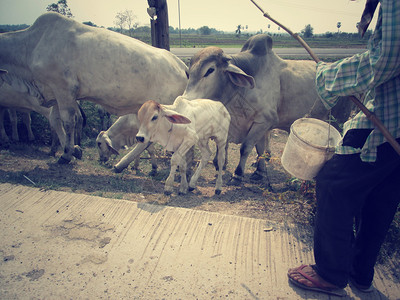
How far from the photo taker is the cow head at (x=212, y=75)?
13.9 ft

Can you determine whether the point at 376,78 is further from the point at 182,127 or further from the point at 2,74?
the point at 2,74

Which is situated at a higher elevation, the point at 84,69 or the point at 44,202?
the point at 84,69

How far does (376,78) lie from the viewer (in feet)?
5.62

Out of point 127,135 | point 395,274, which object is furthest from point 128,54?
point 395,274

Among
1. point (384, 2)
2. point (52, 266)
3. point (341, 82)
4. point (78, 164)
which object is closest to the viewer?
point (384, 2)

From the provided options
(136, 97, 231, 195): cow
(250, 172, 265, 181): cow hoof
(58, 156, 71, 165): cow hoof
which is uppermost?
(136, 97, 231, 195): cow

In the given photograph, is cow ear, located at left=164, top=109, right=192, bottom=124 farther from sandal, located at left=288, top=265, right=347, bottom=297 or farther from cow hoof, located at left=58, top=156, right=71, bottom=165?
cow hoof, located at left=58, top=156, right=71, bottom=165

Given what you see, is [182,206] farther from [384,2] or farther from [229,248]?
[384,2]

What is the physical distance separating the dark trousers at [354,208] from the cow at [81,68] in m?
3.52

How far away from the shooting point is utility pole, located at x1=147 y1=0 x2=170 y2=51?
21.7 ft

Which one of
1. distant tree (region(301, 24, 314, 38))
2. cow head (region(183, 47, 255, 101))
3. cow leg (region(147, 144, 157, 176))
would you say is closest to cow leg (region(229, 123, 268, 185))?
cow head (region(183, 47, 255, 101))

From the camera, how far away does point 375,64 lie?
1675 mm

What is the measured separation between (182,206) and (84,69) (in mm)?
2822

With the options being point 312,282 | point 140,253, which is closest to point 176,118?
point 140,253
